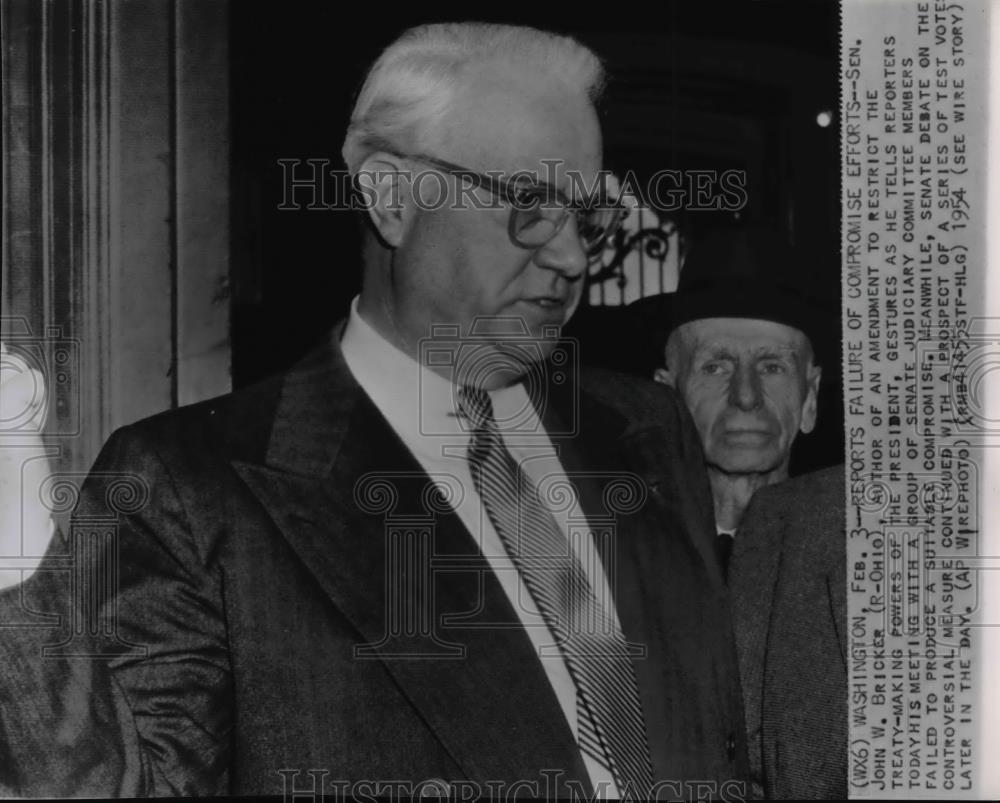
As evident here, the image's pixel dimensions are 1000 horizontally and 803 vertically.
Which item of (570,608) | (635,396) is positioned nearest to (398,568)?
(570,608)

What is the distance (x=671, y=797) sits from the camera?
4.62ft

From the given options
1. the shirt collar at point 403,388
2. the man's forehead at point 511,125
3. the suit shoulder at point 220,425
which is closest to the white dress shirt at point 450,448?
the shirt collar at point 403,388

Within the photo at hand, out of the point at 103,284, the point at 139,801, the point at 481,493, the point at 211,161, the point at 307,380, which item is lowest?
the point at 139,801

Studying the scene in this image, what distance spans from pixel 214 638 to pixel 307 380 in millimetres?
300

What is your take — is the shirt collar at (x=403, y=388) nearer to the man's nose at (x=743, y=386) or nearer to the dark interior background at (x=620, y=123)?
the dark interior background at (x=620, y=123)

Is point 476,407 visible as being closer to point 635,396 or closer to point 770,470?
point 635,396

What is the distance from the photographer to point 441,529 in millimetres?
1416

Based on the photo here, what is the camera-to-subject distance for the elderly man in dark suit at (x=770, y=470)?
4.79 feet

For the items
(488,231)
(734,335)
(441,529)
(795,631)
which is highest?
(488,231)

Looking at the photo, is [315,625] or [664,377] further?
[664,377]

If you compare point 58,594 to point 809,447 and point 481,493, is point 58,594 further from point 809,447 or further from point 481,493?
point 809,447

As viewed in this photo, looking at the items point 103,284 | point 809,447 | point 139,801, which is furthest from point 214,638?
point 809,447

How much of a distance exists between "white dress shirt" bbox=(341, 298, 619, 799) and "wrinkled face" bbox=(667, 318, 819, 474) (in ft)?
0.66

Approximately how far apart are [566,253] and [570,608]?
405 millimetres
